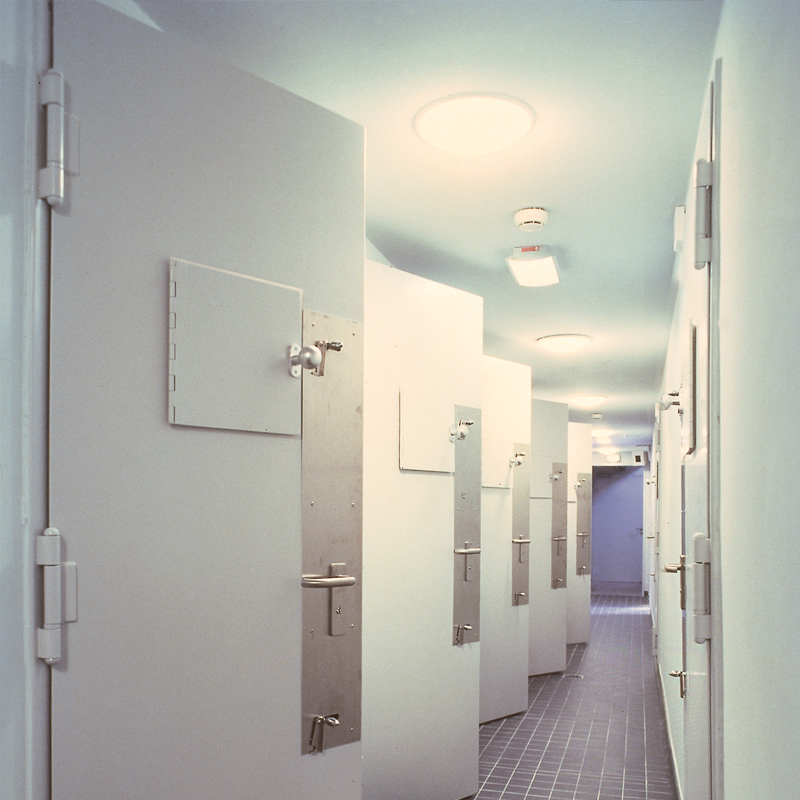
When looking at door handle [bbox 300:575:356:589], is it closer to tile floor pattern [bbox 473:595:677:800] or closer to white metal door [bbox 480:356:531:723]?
tile floor pattern [bbox 473:595:677:800]

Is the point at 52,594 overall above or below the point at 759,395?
below

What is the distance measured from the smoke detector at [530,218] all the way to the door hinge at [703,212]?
6.24 feet

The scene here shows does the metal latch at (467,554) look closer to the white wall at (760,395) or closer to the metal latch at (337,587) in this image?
the metal latch at (337,587)

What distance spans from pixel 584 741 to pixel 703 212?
3.85m

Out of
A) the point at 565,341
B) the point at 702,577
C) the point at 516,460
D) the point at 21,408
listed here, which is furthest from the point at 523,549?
the point at 21,408

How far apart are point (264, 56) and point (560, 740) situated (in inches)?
162

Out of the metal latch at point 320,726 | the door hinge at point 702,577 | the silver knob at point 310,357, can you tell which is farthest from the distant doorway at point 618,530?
the silver knob at point 310,357

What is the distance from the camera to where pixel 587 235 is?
414 cm

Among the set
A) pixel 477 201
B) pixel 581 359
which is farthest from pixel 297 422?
pixel 581 359

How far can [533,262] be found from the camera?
4301 millimetres

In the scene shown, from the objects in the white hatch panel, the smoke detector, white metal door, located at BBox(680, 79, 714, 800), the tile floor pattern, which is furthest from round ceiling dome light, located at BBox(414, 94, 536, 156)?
the tile floor pattern

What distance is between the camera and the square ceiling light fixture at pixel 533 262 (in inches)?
169

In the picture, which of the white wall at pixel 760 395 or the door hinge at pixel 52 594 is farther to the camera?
the door hinge at pixel 52 594

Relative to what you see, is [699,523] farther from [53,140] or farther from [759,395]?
[53,140]
